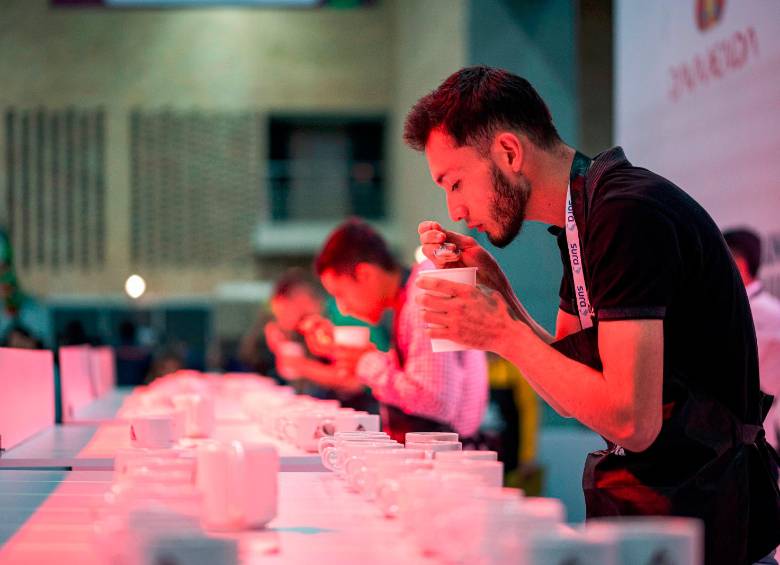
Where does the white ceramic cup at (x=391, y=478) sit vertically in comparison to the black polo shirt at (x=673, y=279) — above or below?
below

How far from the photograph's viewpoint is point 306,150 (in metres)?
13.9

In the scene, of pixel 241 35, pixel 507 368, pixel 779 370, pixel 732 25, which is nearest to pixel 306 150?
pixel 241 35

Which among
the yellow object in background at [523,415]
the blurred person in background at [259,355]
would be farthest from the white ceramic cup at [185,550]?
the blurred person in background at [259,355]

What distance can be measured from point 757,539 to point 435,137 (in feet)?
2.80

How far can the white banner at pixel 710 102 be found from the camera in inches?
182

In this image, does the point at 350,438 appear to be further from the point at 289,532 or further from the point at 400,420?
the point at 400,420

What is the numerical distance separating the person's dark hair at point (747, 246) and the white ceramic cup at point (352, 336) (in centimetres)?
144

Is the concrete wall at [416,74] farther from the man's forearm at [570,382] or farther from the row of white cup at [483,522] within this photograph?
the row of white cup at [483,522]

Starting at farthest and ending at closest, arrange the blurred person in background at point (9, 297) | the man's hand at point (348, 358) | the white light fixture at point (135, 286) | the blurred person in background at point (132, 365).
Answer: the white light fixture at point (135, 286), the blurred person in background at point (132, 365), the blurred person in background at point (9, 297), the man's hand at point (348, 358)

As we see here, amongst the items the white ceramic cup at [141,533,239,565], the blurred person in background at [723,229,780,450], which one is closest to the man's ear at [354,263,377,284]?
the blurred person in background at [723,229,780,450]

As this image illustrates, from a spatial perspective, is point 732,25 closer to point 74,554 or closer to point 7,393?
point 7,393

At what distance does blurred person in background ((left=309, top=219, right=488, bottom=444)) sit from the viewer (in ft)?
10.7

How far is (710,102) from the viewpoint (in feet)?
16.9

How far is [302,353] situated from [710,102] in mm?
2190
